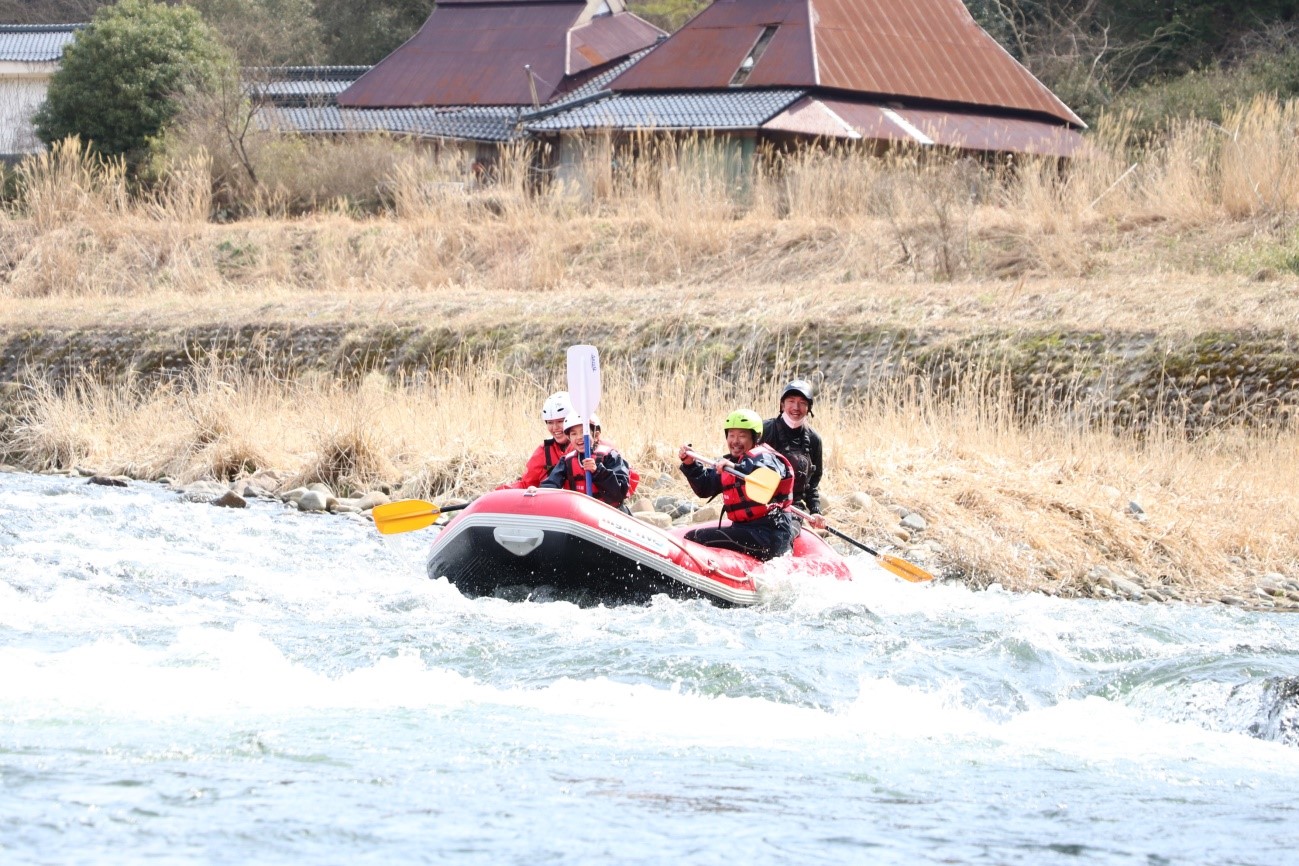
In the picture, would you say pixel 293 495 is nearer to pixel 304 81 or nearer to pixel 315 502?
pixel 315 502

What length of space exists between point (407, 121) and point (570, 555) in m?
23.2

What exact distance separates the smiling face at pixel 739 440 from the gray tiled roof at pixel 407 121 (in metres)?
19.3

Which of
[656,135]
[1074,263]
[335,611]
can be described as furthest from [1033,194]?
[335,611]

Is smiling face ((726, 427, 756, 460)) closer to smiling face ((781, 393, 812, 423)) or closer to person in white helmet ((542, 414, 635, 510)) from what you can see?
person in white helmet ((542, 414, 635, 510))

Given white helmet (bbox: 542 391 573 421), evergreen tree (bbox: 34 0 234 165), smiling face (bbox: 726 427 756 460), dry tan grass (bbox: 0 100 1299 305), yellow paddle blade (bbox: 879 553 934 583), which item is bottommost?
yellow paddle blade (bbox: 879 553 934 583)

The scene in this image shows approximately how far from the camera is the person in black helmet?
9867mm

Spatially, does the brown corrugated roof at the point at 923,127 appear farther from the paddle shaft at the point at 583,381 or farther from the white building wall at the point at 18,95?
the white building wall at the point at 18,95

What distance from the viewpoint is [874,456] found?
11.5 metres

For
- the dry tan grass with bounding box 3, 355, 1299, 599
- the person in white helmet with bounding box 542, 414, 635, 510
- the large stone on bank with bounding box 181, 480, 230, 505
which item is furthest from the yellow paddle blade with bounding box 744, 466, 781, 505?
the large stone on bank with bounding box 181, 480, 230, 505

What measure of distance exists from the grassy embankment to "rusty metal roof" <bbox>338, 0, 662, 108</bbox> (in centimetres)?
509

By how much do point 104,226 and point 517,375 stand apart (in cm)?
1051

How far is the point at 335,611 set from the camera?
314 inches

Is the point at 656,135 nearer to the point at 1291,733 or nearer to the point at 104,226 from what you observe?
the point at 104,226

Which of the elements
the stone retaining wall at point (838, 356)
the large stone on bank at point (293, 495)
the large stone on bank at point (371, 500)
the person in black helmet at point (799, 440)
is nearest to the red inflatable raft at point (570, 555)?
the person in black helmet at point (799, 440)
